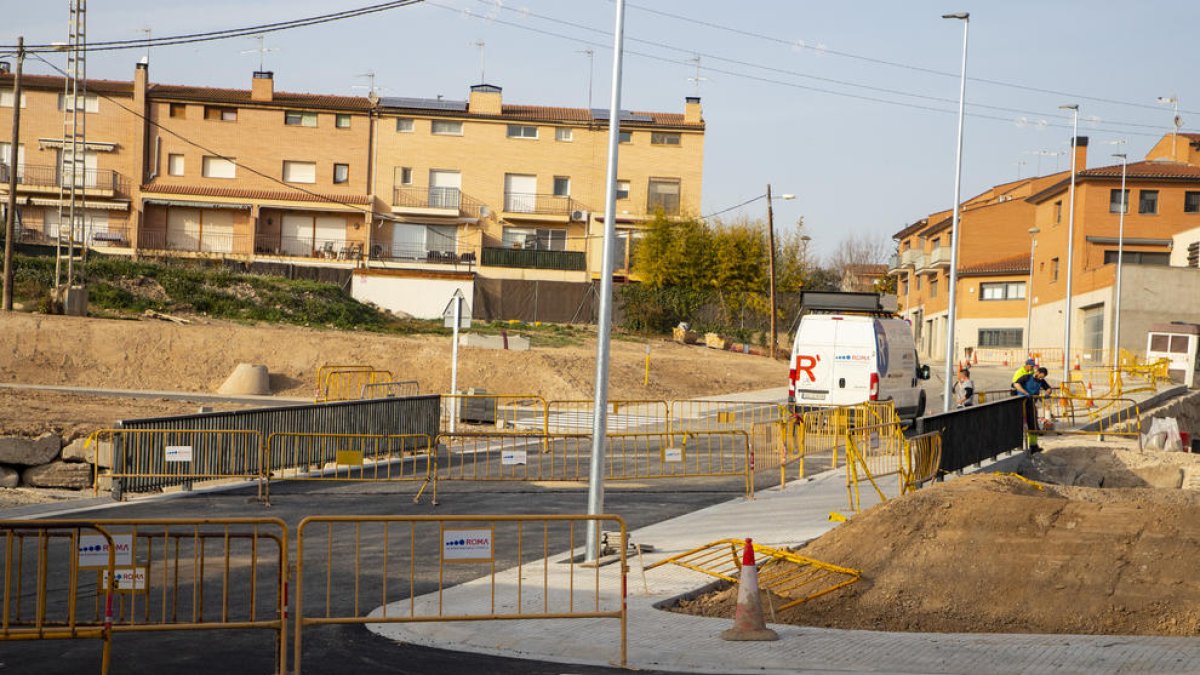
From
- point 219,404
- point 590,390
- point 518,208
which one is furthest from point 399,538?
point 518,208

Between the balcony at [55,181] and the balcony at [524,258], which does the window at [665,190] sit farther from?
the balcony at [55,181]

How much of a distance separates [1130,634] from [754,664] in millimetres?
3331

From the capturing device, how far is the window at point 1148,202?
6391cm

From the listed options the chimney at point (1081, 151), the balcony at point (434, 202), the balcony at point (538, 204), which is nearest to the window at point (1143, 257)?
the chimney at point (1081, 151)

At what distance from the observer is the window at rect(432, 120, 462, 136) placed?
6300 cm

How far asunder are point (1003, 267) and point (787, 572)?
6618 centimetres

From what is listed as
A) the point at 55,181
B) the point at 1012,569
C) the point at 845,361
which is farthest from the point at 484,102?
the point at 1012,569

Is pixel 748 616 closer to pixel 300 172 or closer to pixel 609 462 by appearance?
pixel 609 462

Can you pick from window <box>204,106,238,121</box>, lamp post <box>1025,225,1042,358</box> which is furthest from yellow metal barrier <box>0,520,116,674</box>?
lamp post <box>1025,225,1042,358</box>

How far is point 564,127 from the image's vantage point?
6312 centimetres

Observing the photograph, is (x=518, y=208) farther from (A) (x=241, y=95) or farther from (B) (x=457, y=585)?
(B) (x=457, y=585)

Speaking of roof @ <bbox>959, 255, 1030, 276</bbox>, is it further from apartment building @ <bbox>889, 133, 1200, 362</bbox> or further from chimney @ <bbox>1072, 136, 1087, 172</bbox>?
chimney @ <bbox>1072, 136, 1087, 172</bbox>

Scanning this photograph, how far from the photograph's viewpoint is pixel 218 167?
6175 cm

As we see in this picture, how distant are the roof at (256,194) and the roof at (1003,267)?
119 ft
